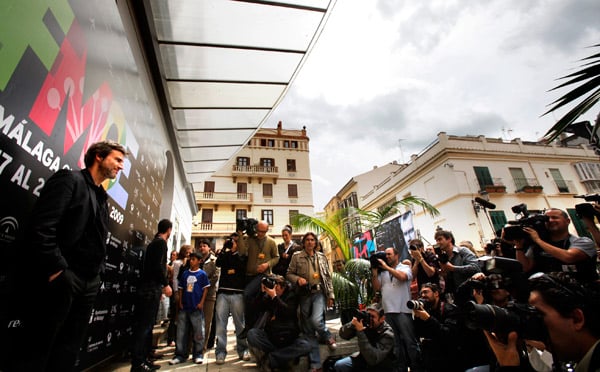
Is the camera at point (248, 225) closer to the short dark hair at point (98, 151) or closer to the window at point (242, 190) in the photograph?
the short dark hair at point (98, 151)

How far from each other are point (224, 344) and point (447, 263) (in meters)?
3.04

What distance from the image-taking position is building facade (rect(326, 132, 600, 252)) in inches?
577

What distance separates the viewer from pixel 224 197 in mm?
21109

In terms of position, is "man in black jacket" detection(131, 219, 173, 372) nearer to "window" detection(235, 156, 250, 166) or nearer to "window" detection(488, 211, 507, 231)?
"window" detection(488, 211, 507, 231)

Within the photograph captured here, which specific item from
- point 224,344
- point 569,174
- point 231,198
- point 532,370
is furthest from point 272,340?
point 569,174

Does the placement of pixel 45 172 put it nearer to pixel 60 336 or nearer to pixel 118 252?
pixel 60 336

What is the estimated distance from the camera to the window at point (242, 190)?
21516 millimetres

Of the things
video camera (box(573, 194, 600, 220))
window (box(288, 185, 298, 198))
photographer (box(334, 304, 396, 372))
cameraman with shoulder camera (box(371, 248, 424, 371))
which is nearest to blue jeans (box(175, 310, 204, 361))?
photographer (box(334, 304, 396, 372))

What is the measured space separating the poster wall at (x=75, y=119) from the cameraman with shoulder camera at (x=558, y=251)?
3719mm

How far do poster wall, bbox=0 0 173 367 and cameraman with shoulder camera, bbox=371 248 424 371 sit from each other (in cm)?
323

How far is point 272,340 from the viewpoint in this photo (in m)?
3.26

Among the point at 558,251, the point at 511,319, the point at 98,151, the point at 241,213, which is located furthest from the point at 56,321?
the point at 241,213

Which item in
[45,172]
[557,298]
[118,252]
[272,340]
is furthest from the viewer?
[272,340]

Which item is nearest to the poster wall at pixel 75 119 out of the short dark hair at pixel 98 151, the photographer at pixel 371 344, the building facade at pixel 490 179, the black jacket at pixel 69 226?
the black jacket at pixel 69 226
